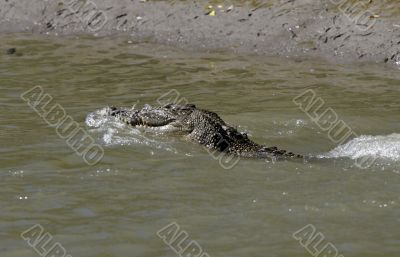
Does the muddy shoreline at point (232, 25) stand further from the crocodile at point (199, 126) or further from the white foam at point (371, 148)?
the crocodile at point (199, 126)

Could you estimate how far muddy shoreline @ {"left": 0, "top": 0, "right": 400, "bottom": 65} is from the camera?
667 inches

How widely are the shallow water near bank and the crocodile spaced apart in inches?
6.8

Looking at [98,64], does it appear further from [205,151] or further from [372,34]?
[205,151]

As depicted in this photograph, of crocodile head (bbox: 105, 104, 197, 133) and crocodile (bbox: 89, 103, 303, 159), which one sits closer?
crocodile (bbox: 89, 103, 303, 159)

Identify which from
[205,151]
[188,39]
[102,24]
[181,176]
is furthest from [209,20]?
[181,176]

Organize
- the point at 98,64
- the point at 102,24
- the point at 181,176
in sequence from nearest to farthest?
the point at 181,176 → the point at 98,64 → the point at 102,24

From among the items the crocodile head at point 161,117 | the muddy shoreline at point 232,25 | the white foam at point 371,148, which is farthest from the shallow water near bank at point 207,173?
the muddy shoreline at point 232,25

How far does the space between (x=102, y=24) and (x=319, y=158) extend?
418 inches

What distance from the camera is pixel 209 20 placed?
61.1 feet

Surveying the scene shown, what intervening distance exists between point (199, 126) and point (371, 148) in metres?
2.10

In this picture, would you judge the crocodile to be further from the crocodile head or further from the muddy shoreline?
the muddy shoreline

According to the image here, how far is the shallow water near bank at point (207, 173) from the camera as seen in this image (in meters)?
7.52

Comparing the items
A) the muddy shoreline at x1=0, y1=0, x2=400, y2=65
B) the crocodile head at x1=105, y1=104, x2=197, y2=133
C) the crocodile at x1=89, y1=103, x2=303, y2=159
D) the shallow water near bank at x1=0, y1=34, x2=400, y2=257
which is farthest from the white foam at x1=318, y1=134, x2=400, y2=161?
the muddy shoreline at x1=0, y1=0, x2=400, y2=65

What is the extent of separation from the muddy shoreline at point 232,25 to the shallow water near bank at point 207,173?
1.46m
